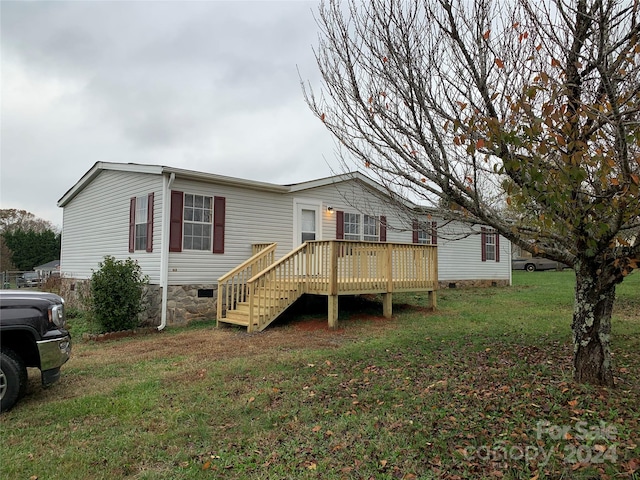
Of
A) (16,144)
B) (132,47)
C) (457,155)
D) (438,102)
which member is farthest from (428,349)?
(16,144)

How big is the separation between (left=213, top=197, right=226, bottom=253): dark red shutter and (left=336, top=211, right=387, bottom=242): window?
3.36m

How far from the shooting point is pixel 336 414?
3.47 meters

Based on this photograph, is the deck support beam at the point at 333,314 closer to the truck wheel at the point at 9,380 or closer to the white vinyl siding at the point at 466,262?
the truck wheel at the point at 9,380

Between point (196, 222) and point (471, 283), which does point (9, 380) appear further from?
point (471, 283)

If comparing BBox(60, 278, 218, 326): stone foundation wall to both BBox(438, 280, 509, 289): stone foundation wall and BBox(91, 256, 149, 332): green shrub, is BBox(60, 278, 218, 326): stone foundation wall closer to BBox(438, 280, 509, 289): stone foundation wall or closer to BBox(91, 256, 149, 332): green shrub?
BBox(91, 256, 149, 332): green shrub

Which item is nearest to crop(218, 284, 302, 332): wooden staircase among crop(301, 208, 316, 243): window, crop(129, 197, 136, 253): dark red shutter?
crop(301, 208, 316, 243): window

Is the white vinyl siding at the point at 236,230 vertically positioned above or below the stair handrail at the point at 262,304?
above

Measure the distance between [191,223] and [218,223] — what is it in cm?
60

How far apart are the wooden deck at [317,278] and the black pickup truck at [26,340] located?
3820mm

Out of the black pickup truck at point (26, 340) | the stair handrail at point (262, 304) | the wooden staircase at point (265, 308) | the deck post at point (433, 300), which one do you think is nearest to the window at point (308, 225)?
the stair handrail at point (262, 304)

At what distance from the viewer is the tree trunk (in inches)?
145

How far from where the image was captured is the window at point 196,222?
880 centimetres

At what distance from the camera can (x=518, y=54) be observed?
12.4ft

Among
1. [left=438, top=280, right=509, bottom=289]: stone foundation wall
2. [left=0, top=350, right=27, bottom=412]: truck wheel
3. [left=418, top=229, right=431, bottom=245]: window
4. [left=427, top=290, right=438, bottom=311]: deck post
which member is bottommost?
[left=0, top=350, right=27, bottom=412]: truck wheel
